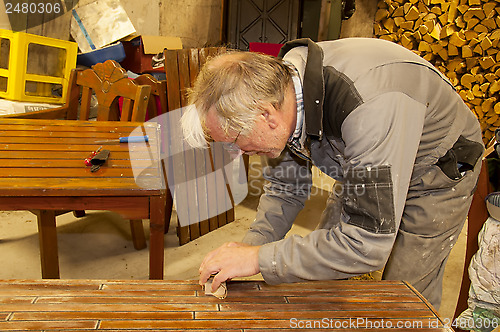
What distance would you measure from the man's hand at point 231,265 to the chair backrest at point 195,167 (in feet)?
5.91

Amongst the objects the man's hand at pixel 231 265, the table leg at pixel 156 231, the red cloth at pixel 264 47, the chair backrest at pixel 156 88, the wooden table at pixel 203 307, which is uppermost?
the red cloth at pixel 264 47

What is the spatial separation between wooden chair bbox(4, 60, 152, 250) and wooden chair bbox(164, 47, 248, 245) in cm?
23

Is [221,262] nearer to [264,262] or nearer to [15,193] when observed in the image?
[264,262]

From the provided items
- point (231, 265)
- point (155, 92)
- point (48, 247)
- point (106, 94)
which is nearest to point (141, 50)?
point (155, 92)

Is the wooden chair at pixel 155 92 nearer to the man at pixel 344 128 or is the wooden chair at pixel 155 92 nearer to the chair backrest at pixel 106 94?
the chair backrest at pixel 106 94

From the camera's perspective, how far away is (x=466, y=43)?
4.34 m

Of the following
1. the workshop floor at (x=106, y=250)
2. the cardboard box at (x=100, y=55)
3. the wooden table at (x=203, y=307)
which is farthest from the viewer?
the cardboard box at (x=100, y=55)

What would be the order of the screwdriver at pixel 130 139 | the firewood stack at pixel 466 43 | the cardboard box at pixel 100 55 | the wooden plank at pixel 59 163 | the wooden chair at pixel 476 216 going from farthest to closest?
the firewood stack at pixel 466 43
the cardboard box at pixel 100 55
the screwdriver at pixel 130 139
the wooden plank at pixel 59 163
the wooden chair at pixel 476 216

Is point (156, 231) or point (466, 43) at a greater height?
point (466, 43)

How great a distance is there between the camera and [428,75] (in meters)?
1.23

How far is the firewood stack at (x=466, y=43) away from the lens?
13.8 ft

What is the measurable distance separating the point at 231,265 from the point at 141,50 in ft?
12.0

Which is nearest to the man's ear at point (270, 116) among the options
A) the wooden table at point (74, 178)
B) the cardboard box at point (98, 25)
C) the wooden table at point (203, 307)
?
the wooden table at point (203, 307)

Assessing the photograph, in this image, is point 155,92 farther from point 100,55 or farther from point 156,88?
point 100,55
